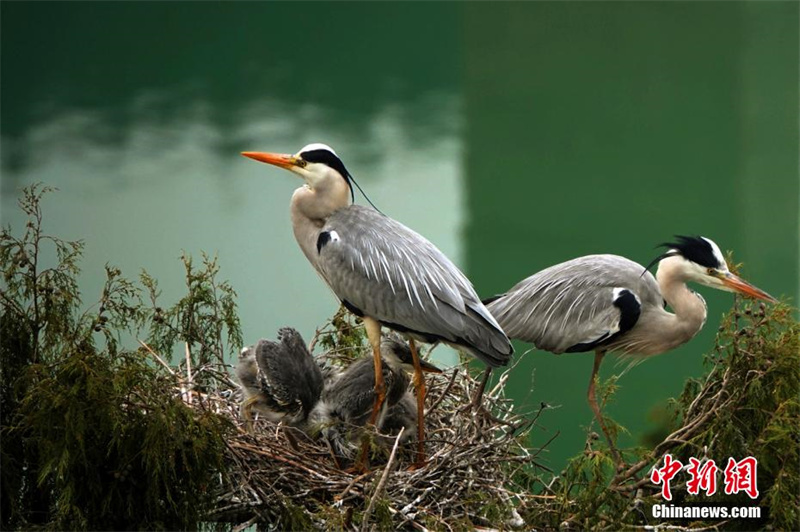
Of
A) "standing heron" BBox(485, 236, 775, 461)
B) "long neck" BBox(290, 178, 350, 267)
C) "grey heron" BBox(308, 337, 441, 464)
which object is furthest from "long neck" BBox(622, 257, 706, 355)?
"long neck" BBox(290, 178, 350, 267)

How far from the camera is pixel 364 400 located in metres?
3.97

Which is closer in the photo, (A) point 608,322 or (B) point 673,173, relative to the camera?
(A) point 608,322

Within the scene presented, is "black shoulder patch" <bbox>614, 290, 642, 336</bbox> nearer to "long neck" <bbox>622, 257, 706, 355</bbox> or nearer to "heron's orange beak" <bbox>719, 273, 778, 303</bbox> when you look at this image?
"long neck" <bbox>622, 257, 706, 355</bbox>

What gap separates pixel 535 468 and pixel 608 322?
1.77ft

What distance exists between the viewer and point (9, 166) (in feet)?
40.4

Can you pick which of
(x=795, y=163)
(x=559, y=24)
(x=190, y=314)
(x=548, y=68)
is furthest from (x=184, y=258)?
(x=559, y=24)

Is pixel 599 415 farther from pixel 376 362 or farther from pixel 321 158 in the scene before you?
pixel 321 158

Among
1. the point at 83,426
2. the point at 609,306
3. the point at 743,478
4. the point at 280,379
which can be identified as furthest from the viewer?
the point at 609,306

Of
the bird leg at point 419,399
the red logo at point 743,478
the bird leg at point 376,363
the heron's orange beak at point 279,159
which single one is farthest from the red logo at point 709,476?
the heron's orange beak at point 279,159

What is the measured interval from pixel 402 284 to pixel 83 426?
1132mm

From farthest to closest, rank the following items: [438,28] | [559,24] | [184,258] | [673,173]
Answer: [438,28], [559,24], [673,173], [184,258]

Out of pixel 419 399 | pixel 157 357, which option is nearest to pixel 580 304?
pixel 419 399

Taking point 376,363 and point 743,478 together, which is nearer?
point 743,478

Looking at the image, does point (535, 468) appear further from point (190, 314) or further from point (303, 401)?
point (190, 314)
